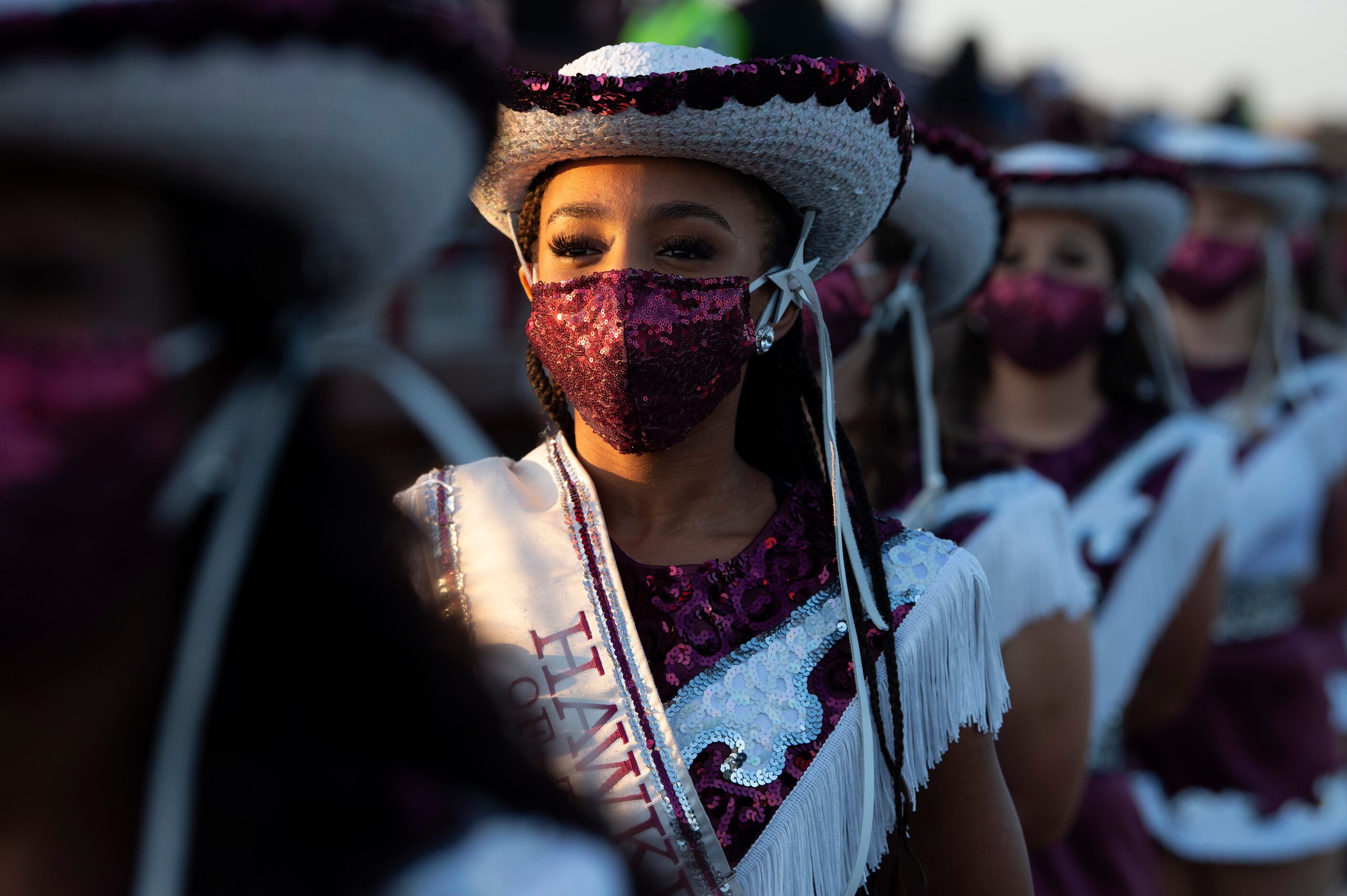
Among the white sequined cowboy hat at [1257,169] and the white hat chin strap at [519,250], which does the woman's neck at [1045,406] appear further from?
the white hat chin strap at [519,250]

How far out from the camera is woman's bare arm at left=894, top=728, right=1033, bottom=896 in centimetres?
193

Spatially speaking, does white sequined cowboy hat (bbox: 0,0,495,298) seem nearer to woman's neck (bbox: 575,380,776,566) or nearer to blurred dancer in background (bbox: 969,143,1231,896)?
woman's neck (bbox: 575,380,776,566)

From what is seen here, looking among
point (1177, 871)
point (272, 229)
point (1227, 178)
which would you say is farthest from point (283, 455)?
point (1227, 178)

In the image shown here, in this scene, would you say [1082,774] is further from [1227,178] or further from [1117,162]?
[1227,178]

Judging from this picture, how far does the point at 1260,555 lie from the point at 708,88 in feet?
13.5

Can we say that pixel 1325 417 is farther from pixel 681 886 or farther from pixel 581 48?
pixel 681 886

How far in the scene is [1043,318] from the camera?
12.4 feet

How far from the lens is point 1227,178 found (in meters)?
5.45

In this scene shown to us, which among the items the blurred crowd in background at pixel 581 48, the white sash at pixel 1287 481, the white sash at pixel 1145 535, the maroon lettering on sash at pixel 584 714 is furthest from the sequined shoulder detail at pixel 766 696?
the white sash at pixel 1287 481

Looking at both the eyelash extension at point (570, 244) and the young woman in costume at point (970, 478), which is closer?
the eyelash extension at point (570, 244)

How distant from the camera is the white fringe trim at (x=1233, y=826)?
446 centimetres

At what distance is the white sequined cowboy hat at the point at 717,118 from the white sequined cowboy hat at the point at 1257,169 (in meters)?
3.84

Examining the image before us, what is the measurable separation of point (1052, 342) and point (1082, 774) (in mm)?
1522

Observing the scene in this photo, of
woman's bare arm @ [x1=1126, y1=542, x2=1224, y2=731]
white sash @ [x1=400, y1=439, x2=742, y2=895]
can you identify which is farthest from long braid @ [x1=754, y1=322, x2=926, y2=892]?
woman's bare arm @ [x1=1126, y1=542, x2=1224, y2=731]
